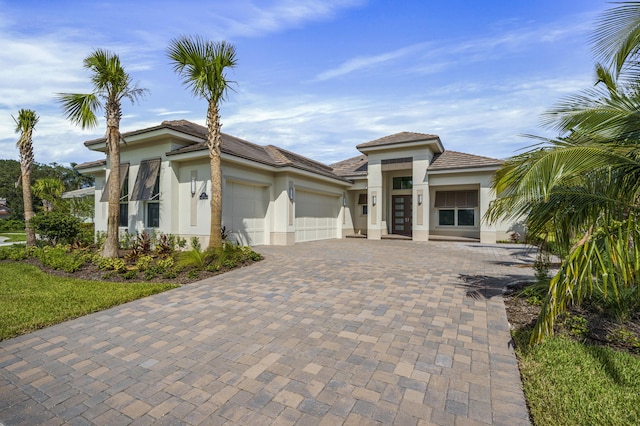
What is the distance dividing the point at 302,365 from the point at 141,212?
44.7ft

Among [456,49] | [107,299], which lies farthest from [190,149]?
[456,49]

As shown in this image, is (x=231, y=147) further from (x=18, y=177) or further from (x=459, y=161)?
(x=18, y=177)

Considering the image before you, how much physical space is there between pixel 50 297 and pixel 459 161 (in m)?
19.1

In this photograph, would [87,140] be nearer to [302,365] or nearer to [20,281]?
[20,281]

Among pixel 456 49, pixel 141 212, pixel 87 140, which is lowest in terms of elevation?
pixel 141 212

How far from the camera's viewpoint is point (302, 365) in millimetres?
3709

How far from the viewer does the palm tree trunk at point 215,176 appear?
33.6ft

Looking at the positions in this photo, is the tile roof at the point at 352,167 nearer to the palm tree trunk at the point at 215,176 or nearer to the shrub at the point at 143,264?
the palm tree trunk at the point at 215,176

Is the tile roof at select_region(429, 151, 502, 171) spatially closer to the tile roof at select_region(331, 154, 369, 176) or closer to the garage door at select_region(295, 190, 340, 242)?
the tile roof at select_region(331, 154, 369, 176)

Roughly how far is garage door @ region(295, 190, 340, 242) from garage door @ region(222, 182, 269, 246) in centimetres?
205

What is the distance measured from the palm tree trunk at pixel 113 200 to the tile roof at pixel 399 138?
1313 cm

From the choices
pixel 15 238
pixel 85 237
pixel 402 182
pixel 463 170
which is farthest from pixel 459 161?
pixel 15 238

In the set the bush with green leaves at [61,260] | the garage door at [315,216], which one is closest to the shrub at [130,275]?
the bush with green leaves at [61,260]

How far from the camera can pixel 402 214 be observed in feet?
71.6
